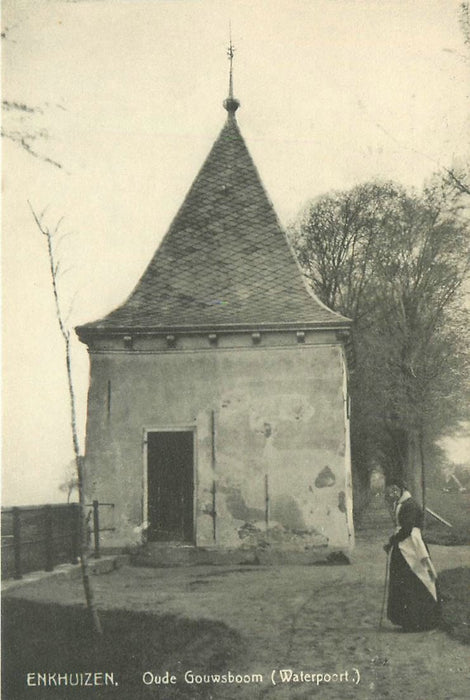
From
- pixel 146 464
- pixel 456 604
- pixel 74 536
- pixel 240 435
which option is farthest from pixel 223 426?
pixel 456 604

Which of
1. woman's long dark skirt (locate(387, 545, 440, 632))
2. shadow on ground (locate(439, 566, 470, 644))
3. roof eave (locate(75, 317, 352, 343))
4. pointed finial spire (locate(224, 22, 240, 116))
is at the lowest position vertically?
shadow on ground (locate(439, 566, 470, 644))

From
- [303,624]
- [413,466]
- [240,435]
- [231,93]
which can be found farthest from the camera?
[413,466]

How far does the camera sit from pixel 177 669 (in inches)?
249

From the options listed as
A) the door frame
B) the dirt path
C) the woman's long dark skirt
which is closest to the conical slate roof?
the door frame

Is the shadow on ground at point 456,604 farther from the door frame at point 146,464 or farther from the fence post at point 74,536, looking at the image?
the fence post at point 74,536

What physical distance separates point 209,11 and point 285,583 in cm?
695

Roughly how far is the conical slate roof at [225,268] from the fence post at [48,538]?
312 cm

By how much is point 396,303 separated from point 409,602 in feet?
37.3

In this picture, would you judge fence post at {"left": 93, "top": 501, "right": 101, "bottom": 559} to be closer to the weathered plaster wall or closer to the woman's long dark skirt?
the weathered plaster wall

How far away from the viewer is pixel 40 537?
32.1ft

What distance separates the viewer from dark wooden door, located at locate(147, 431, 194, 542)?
1201cm

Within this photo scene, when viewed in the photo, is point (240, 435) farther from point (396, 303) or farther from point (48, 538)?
point (396, 303)

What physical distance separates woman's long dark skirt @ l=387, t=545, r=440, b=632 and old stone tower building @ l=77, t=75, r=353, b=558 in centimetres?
424

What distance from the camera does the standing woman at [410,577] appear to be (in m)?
7.23
